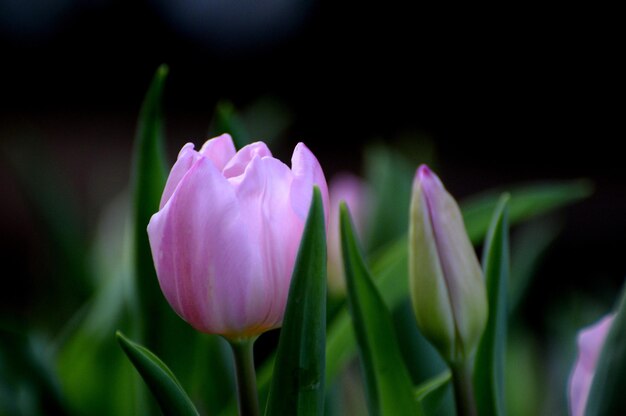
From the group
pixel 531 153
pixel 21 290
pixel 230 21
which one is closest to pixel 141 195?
pixel 21 290

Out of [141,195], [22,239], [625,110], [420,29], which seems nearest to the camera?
[141,195]

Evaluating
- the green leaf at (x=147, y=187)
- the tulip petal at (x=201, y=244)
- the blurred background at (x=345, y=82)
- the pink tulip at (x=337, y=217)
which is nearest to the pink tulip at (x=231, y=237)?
the tulip petal at (x=201, y=244)

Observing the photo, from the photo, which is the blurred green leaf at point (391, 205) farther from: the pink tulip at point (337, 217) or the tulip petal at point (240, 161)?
the tulip petal at point (240, 161)

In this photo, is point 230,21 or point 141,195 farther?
Result: point 230,21

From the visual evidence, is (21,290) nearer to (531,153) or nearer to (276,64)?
(276,64)

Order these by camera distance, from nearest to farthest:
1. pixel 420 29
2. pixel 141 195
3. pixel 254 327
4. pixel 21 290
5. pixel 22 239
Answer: pixel 254 327 < pixel 141 195 < pixel 21 290 < pixel 22 239 < pixel 420 29

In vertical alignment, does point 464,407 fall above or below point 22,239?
below

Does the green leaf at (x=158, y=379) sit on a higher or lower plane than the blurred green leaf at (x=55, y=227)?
lower
